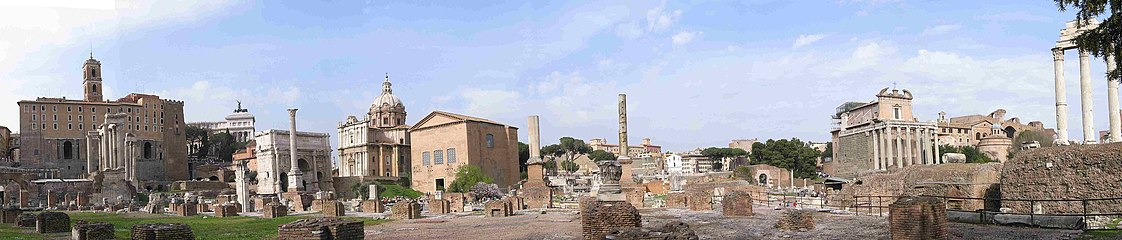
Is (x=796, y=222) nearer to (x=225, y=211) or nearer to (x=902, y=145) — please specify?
(x=225, y=211)

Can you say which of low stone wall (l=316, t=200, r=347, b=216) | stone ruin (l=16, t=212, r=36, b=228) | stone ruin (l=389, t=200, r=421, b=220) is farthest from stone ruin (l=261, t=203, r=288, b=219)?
stone ruin (l=16, t=212, r=36, b=228)

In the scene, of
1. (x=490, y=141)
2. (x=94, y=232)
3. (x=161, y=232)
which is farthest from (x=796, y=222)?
(x=490, y=141)

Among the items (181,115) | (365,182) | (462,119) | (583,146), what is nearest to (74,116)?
(181,115)

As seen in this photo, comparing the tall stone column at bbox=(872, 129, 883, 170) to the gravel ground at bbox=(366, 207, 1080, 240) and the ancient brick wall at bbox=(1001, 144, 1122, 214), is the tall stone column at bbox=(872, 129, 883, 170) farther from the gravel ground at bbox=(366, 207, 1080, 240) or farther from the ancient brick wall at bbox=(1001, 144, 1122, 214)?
the ancient brick wall at bbox=(1001, 144, 1122, 214)

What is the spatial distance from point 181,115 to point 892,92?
67678mm

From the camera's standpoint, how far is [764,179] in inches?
2810

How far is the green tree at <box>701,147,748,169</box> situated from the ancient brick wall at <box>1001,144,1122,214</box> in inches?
3686

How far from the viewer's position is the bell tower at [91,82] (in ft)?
299

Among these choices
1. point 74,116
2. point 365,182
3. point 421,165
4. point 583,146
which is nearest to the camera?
point 365,182

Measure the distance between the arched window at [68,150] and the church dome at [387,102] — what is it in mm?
27652

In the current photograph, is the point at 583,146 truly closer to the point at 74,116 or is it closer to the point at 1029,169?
the point at 74,116

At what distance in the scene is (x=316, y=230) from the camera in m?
11.8

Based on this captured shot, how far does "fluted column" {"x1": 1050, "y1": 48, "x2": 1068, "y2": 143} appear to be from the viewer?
105 ft

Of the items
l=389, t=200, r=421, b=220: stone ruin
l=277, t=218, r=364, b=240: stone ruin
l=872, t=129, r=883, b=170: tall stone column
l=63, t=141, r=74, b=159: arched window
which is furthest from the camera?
l=63, t=141, r=74, b=159: arched window
